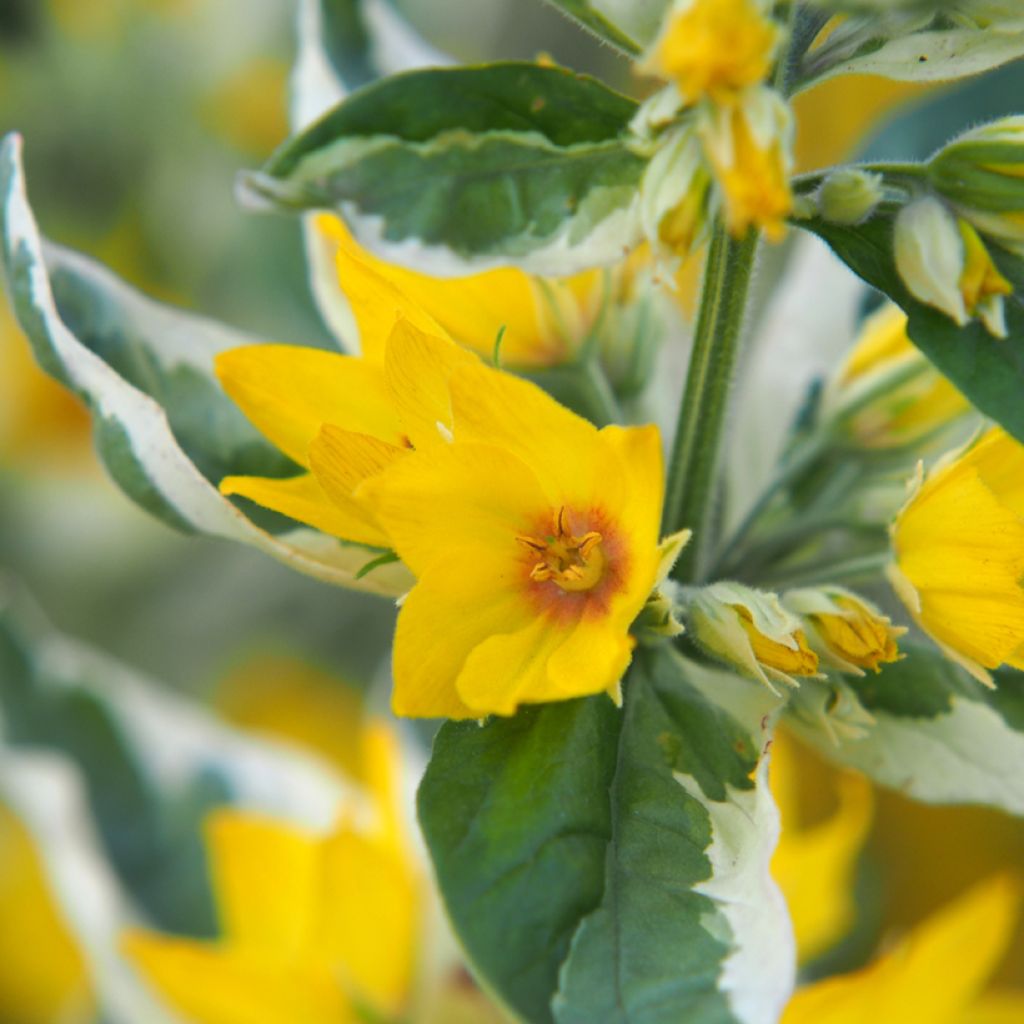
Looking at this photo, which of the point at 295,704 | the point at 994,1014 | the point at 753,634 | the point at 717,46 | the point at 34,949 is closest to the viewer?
the point at 717,46

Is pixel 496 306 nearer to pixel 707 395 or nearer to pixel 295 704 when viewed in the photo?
pixel 707 395

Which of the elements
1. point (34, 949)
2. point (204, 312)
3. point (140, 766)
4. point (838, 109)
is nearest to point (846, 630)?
point (140, 766)

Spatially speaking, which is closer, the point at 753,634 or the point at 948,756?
the point at 753,634

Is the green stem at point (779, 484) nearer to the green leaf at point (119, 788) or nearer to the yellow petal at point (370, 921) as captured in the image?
the yellow petal at point (370, 921)

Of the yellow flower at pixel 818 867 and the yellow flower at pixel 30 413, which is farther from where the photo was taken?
the yellow flower at pixel 30 413

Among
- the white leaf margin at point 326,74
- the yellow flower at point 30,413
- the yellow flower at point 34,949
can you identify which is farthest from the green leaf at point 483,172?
the yellow flower at point 30,413

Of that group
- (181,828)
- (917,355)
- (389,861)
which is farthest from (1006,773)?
(181,828)

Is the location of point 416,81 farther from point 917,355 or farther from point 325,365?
point 917,355
